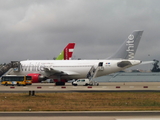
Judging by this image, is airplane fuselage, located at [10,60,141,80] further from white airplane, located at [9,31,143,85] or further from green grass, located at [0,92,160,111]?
green grass, located at [0,92,160,111]

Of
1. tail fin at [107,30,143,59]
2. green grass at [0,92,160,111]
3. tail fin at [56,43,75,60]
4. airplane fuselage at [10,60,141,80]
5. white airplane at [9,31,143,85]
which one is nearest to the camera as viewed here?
green grass at [0,92,160,111]

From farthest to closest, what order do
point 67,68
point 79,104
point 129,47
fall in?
point 67,68
point 129,47
point 79,104

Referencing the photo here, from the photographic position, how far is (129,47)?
60031 mm

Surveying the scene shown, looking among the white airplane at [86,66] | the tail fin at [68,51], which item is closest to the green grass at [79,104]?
the white airplane at [86,66]

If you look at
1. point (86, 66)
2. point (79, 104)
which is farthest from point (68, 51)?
point (79, 104)

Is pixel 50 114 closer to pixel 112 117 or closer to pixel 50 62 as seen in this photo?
pixel 112 117

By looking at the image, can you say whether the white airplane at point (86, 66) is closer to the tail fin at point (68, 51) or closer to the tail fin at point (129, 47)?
the tail fin at point (129, 47)

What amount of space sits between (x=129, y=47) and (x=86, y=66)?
8.56 metres

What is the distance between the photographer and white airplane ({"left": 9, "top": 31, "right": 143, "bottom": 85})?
5919 centimetres

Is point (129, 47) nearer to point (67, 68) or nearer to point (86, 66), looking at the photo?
point (86, 66)

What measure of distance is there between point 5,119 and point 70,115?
338 cm

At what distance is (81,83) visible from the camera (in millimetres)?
57406

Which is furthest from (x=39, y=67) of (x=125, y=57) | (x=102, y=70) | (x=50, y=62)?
(x=125, y=57)

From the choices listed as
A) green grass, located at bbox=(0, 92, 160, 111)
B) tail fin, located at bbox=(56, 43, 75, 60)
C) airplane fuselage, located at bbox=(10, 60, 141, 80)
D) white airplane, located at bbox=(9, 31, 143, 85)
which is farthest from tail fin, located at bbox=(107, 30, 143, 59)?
green grass, located at bbox=(0, 92, 160, 111)
